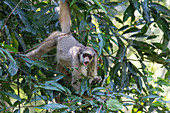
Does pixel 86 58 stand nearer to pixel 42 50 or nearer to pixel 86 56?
pixel 86 56

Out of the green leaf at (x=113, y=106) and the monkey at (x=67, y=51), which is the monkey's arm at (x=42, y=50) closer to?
the monkey at (x=67, y=51)

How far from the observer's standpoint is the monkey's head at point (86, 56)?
313 centimetres

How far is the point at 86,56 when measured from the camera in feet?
10.5

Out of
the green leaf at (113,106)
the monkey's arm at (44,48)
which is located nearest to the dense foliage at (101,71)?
the green leaf at (113,106)

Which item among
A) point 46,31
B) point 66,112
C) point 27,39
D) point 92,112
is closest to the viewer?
point 66,112

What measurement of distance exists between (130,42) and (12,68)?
59.9 inches

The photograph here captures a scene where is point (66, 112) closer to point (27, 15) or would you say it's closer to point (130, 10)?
Answer: point (27, 15)

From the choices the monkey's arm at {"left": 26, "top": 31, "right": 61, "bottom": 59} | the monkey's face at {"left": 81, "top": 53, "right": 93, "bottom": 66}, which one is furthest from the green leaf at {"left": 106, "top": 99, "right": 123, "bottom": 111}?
the monkey's arm at {"left": 26, "top": 31, "right": 61, "bottom": 59}

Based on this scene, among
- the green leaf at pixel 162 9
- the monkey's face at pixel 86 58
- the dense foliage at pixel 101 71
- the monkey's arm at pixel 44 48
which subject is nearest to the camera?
the dense foliage at pixel 101 71

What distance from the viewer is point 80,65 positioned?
336cm

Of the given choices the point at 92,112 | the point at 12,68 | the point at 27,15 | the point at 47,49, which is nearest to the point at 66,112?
the point at 92,112

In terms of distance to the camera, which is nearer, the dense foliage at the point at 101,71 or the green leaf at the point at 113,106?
the green leaf at the point at 113,106

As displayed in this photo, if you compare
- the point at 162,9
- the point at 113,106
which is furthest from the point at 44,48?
the point at 113,106

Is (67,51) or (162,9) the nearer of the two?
(162,9)
